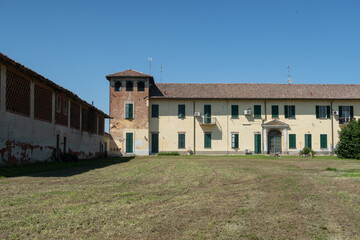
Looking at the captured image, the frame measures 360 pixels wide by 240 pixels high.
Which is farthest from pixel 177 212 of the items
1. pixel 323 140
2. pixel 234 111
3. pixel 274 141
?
pixel 323 140

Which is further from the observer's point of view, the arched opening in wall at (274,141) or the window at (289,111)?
the window at (289,111)

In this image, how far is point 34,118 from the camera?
57.6ft

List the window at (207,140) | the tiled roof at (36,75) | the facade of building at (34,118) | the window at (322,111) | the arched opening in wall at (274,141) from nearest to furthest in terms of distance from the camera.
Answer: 1. the tiled roof at (36,75)
2. the facade of building at (34,118)
3. the window at (207,140)
4. the arched opening in wall at (274,141)
5. the window at (322,111)

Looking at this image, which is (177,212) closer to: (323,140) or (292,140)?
(292,140)

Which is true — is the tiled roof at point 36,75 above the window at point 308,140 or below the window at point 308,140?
above

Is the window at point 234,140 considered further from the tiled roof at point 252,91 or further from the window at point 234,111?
the tiled roof at point 252,91

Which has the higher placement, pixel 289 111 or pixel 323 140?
pixel 289 111

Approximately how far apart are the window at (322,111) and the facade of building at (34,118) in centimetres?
2259

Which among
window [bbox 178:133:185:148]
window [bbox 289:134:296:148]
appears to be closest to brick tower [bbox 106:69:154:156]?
window [bbox 178:133:185:148]

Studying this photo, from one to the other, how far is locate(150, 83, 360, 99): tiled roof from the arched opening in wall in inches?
139

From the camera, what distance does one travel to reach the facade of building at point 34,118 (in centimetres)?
1480

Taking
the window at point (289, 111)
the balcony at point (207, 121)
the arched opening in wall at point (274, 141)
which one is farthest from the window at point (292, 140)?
the balcony at point (207, 121)

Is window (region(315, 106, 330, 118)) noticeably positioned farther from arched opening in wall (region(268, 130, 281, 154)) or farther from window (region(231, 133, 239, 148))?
window (region(231, 133, 239, 148))

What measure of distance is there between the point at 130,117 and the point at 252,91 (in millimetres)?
12375
